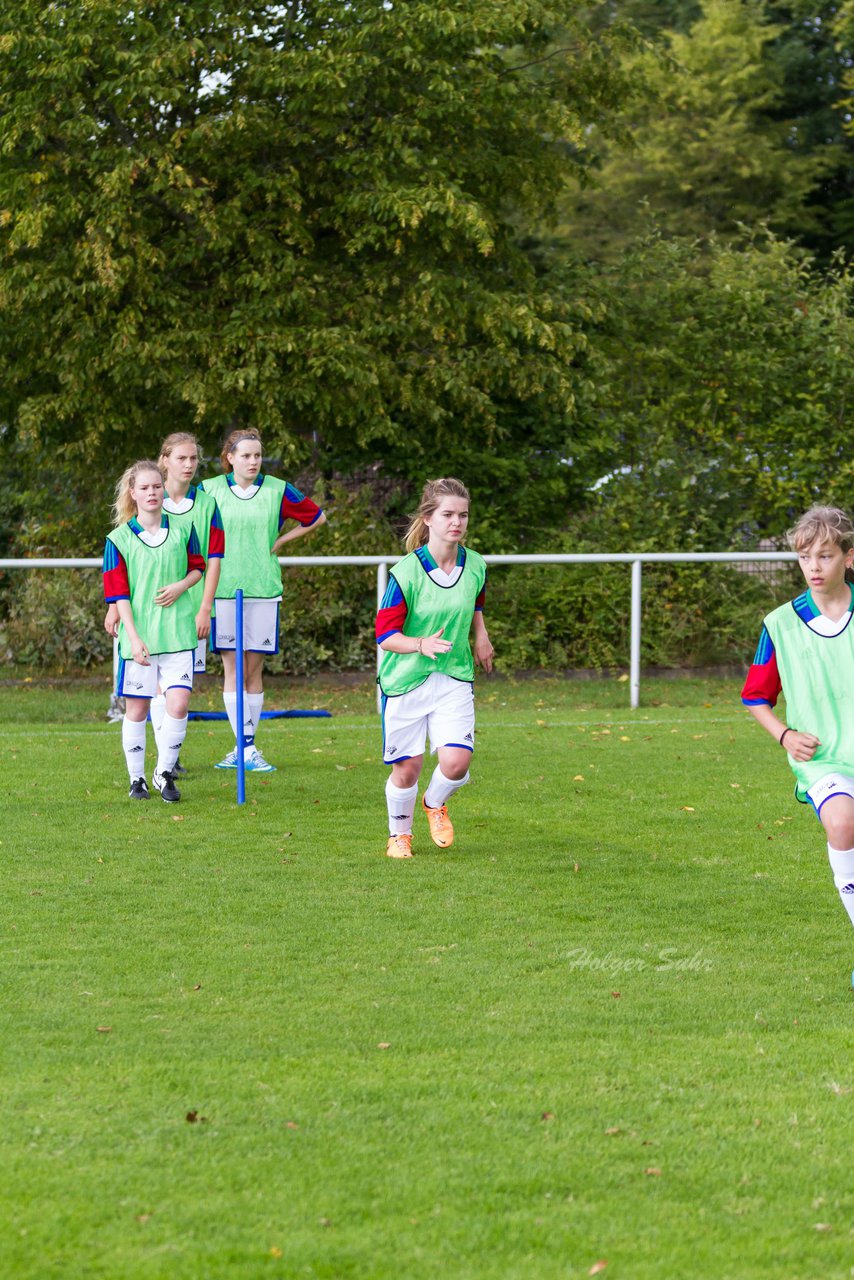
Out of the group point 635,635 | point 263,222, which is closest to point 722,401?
point 635,635

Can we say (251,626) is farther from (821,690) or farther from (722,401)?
(722,401)

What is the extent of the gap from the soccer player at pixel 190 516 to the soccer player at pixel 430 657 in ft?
6.38

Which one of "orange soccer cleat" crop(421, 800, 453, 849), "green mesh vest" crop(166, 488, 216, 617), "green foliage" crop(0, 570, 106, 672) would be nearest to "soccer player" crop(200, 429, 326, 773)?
"green mesh vest" crop(166, 488, 216, 617)

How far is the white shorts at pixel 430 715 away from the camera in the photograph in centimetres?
751

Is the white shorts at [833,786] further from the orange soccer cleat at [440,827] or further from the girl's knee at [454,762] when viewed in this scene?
the orange soccer cleat at [440,827]

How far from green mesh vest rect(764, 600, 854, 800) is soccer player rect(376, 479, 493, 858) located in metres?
2.09

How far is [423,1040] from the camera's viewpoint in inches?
195

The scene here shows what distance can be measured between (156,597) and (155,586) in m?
0.08

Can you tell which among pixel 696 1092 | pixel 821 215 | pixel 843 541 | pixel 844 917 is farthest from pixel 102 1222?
pixel 821 215

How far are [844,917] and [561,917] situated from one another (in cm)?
116

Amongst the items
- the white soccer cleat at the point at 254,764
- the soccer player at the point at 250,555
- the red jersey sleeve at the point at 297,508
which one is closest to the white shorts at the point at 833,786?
the soccer player at the point at 250,555

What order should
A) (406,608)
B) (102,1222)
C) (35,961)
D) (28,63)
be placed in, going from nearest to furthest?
(102,1222) < (35,961) < (406,608) < (28,63)

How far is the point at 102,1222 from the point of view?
361cm

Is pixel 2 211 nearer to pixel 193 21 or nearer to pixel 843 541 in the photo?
pixel 193 21
